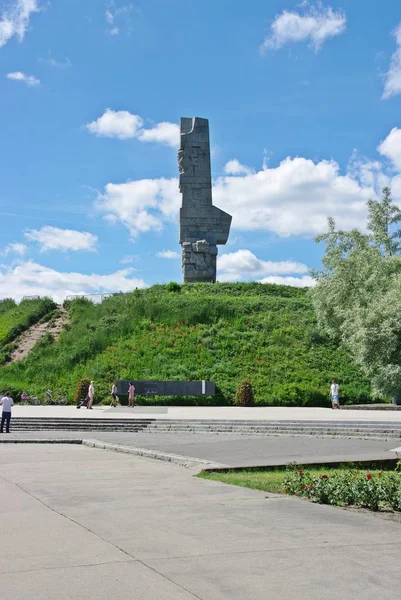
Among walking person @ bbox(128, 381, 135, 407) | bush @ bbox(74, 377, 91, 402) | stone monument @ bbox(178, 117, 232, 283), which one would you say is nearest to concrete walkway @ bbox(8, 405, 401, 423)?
walking person @ bbox(128, 381, 135, 407)

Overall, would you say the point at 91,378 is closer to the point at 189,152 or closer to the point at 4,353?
the point at 4,353

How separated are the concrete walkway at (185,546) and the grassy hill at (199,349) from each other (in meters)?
19.4

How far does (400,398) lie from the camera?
25672 mm

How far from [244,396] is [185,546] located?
21.2 m

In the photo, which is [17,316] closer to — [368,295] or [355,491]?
[368,295]

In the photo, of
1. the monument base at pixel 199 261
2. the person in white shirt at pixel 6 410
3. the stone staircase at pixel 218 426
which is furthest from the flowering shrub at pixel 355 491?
the monument base at pixel 199 261

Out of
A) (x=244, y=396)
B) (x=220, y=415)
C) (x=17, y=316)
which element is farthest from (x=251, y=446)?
(x=17, y=316)

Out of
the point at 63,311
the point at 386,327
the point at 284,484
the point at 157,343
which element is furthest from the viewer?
the point at 63,311

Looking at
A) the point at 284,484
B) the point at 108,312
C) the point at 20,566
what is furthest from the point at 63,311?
the point at 20,566

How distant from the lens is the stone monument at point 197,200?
121 ft

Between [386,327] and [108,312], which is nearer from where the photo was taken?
[386,327]

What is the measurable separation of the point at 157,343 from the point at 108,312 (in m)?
6.11

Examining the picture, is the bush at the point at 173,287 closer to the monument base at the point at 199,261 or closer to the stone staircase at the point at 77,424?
the monument base at the point at 199,261

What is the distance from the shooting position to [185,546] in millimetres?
4957
